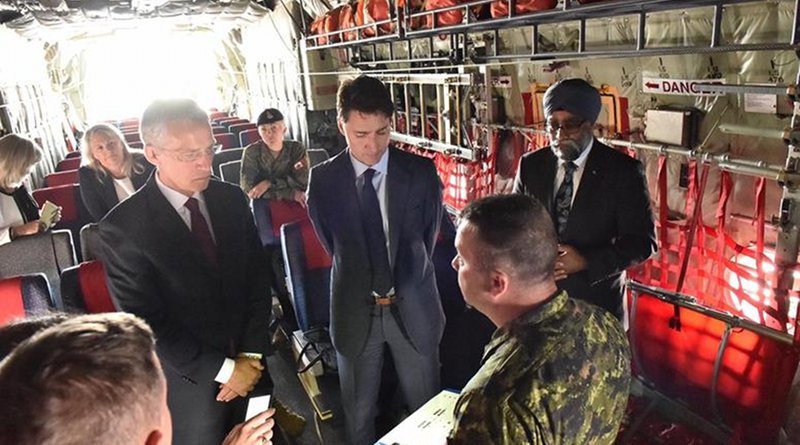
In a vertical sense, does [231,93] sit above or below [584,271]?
above

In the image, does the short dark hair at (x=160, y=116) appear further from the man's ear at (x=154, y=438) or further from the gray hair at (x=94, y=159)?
the gray hair at (x=94, y=159)

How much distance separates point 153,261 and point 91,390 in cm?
108

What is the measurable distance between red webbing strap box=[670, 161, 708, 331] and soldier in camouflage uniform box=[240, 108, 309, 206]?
8.83 feet

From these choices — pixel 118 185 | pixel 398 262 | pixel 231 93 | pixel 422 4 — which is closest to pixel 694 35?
pixel 398 262

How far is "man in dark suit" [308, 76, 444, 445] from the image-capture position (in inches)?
80.3

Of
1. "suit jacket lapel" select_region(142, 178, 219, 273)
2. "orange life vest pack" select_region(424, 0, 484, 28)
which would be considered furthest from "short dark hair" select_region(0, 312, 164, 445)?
"orange life vest pack" select_region(424, 0, 484, 28)

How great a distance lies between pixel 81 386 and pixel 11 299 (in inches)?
75.5

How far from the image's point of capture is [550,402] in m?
1.00

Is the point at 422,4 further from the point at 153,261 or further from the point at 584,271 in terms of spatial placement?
the point at 153,261

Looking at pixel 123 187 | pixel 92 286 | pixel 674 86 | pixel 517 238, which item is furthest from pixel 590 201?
pixel 123 187

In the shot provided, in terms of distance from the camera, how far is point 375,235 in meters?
2.07

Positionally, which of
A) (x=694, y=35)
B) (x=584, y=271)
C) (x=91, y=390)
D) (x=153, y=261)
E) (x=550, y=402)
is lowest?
(x=584, y=271)

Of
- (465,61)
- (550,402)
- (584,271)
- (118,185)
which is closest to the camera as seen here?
(550,402)

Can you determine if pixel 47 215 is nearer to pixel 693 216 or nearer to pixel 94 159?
pixel 94 159
